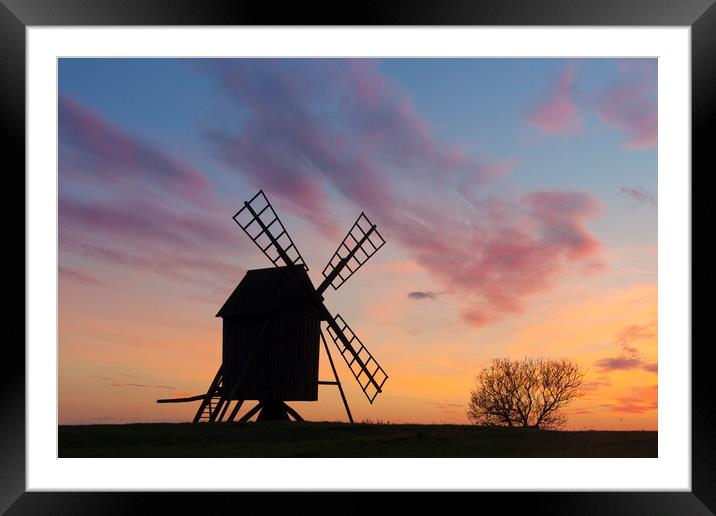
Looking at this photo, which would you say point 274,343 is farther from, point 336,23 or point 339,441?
point 336,23

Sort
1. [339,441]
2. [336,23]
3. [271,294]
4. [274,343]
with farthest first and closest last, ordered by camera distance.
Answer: [271,294], [274,343], [339,441], [336,23]

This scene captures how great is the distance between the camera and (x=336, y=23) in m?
6.42

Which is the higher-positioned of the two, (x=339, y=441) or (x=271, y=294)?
(x=271, y=294)

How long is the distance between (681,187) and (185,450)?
26.4 ft

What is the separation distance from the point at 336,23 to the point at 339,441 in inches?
306

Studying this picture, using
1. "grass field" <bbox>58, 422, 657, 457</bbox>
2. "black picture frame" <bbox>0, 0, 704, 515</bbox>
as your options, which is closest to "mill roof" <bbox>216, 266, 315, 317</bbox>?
"grass field" <bbox>58, 422, 657, 457</bbox>

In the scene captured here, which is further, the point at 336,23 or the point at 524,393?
the point at 524,393

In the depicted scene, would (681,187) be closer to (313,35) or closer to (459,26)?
(459,26)

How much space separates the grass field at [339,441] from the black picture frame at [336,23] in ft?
13.2

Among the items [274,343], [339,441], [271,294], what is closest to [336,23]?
[339,441]

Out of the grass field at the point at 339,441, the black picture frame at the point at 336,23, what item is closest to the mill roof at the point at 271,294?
the grass field at the point at 339,441

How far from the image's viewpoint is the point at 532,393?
909 inches

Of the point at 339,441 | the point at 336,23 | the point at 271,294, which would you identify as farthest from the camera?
the point at 271,294

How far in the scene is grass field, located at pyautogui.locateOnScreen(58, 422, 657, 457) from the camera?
11.1m
